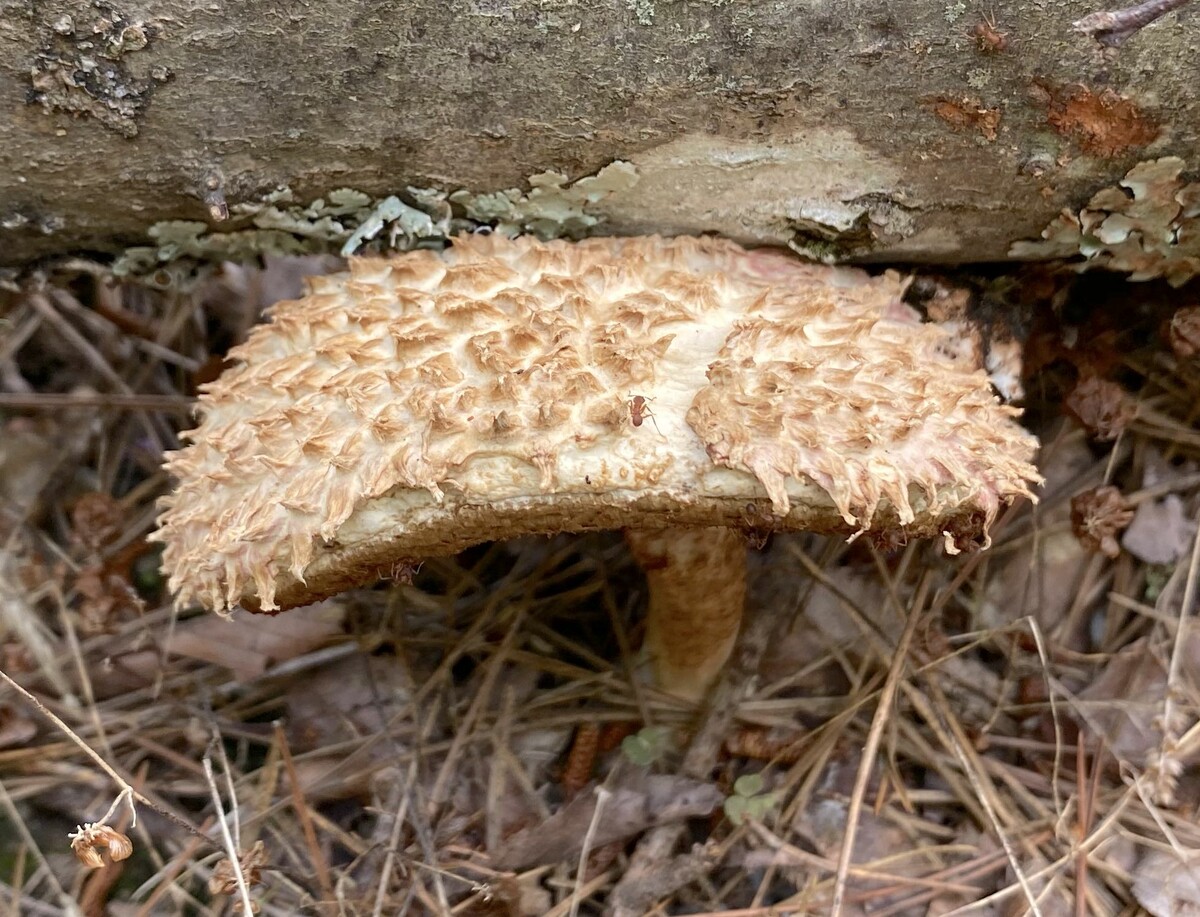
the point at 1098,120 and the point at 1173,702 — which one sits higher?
the point at 1098,120

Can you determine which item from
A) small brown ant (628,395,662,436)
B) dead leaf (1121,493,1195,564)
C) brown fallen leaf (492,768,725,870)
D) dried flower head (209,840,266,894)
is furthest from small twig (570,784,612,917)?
dead leaf (1121,493,1195,564)

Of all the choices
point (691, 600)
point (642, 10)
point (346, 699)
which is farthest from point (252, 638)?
point (642, 10)

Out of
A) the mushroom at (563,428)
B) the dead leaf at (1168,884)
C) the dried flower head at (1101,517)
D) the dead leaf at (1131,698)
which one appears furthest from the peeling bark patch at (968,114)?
the dead leaf at (1168,884)

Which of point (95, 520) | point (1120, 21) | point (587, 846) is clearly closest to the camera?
point (1120, 21)

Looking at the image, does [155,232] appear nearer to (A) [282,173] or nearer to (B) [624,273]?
(A) [282,173]

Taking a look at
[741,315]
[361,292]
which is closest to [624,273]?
[741,315]

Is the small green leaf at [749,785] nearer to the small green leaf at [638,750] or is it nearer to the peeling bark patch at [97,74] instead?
the small green leaf at [638,750]

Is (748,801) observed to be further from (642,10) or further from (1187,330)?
(642,10)

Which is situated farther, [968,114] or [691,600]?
[691,600]
